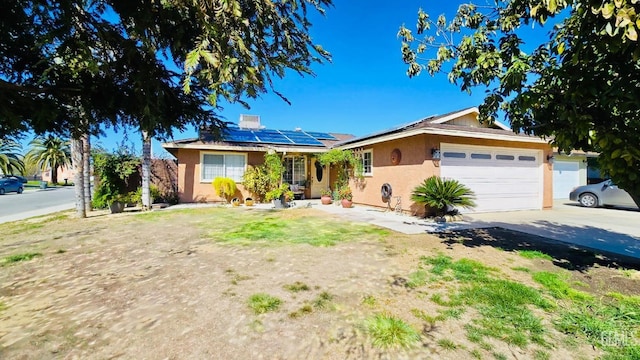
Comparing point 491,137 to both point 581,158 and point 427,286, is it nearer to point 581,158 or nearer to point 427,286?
point 427,286

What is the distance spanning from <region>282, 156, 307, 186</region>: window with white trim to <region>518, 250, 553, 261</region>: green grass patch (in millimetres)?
12344

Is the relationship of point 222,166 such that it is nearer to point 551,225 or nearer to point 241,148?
point 241,148

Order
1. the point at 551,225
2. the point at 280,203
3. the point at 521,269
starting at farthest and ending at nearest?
the point at 280,203, the point at 551,225, the point at 521,269

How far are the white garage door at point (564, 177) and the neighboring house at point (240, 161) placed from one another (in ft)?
46.0

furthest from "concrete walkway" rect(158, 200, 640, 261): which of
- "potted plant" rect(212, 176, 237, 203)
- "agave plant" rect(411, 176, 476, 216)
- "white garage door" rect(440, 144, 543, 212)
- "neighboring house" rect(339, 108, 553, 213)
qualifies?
"potted plant" rect(212, 176, 237, 203)

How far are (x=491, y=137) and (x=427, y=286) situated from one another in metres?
8.63

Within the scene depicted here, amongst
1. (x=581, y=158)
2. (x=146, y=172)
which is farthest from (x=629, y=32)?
(x=581, y=158)

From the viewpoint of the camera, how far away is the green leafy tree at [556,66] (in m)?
3.22

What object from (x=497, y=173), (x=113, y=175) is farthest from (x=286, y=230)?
(x=113, y=175)

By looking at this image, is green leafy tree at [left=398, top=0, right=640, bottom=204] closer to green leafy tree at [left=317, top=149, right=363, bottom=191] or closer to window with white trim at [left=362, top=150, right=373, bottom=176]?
window with white trim at [left=362, top=150, right=373, bottom=176]

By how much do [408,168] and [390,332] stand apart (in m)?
8.57

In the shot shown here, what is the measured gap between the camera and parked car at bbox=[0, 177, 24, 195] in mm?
24498

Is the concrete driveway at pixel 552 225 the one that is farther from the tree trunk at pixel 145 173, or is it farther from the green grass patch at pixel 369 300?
the tree trunk at pixel 145 173

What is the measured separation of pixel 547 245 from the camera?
6.37m
